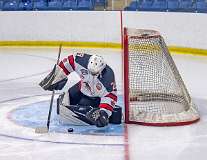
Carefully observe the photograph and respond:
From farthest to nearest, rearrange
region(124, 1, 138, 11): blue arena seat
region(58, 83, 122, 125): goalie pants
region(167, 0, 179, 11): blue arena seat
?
region(124, 1, 138, 11): blue arena seat, region(167, 0, 179, 11): blue arena seat, region(58, 83, 122, 125): goalie pants

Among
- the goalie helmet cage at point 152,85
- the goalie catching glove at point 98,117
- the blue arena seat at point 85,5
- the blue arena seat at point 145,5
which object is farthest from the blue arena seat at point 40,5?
the goalie catching glove at point 98,117

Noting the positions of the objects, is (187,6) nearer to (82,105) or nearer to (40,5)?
(40,5)

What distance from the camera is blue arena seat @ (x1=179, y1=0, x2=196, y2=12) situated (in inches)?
369

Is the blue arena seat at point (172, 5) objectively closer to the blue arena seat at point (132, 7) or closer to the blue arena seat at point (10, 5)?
the blue arena seat at point (132, 7)

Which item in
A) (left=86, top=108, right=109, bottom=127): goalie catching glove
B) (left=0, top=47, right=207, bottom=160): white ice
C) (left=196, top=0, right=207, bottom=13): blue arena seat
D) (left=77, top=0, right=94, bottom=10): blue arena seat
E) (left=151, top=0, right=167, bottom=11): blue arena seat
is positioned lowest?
(left=0, top=47, right=207, bottom=160): white ice

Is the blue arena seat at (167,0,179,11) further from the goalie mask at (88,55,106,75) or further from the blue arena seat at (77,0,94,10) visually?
the goalie mask at (88,55,106,75)

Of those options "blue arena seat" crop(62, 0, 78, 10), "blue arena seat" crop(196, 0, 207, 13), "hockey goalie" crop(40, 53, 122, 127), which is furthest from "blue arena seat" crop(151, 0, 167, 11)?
"hockey goalie" crop(40, 53, 122, 127)

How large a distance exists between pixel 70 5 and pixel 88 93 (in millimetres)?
6291

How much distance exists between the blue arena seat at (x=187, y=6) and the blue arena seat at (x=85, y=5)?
1884 mm

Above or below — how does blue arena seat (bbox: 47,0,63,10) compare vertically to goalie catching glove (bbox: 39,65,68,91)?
below

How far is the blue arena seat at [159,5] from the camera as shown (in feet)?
32.3

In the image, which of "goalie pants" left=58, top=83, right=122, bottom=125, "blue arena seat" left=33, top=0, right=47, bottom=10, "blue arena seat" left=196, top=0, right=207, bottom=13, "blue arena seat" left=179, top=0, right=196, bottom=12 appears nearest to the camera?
"goalie pants" left=58, top=83, right=122, bottom=125

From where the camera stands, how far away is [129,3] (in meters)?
10.8

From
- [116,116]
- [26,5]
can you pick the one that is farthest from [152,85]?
[26,5]
